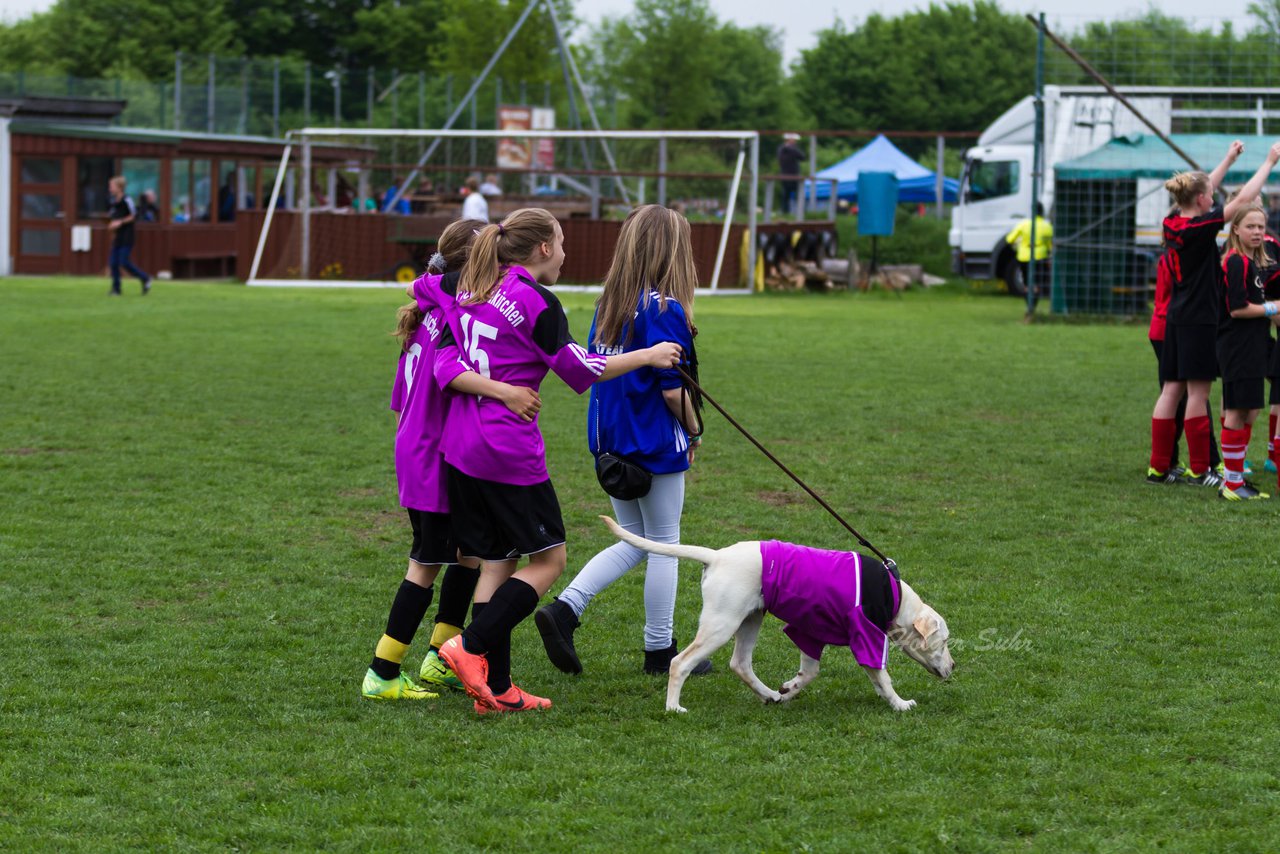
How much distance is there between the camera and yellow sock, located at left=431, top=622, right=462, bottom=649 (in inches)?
210

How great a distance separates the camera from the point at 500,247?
192 inches

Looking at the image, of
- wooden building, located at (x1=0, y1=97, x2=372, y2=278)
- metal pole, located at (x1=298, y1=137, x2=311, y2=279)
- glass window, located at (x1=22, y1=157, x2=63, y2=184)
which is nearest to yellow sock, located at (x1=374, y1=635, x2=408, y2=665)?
metal pole, located at (x1=298, y1=137, x2=311, y2=279)

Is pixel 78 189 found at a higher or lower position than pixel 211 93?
lower

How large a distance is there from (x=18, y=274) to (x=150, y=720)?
27.4 meters

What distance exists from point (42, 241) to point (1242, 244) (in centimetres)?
2619

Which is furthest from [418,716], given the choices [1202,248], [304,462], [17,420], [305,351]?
[305,351]

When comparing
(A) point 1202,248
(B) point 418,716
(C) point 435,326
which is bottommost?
(B) point 418,716

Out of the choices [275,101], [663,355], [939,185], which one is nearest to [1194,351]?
[663,355]

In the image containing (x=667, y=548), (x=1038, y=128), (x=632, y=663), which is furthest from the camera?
(x=1038, y=128)

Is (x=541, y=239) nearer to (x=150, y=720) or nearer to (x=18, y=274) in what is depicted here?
(x=150, y=720)

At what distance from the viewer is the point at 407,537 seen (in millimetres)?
7637

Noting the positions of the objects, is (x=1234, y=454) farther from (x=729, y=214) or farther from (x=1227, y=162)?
(x=729, y=214)

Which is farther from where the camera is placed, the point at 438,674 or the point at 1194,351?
the point at 1194,351

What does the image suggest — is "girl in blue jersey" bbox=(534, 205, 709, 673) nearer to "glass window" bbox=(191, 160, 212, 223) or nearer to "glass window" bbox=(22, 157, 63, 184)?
"glass window" bbox=(22, 157, 63, 184)
